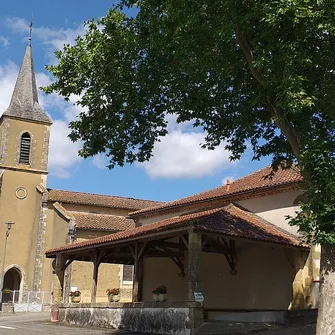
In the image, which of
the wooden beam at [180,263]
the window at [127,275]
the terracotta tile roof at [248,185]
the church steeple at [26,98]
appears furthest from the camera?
the church steeple at [26,98]

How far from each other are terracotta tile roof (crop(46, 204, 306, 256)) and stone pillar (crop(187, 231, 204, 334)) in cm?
37

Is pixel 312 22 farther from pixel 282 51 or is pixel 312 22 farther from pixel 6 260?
pixel 6 260

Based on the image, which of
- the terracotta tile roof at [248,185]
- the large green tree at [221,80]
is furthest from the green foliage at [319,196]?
the terracotta tile roof at [248,185]

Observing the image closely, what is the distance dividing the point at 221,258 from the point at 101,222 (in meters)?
13.6

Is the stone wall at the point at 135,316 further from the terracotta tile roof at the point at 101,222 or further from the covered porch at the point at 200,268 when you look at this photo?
the terracotta tile roof at the point at 101,222

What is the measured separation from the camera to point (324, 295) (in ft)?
27.4

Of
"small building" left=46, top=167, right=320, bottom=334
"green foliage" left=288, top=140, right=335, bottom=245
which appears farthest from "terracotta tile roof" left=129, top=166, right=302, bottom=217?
"green foliage" left=288, top=140, right=335, bottom=245

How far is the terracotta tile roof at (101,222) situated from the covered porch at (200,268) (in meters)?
8.63

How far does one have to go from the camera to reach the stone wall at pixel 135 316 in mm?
13273

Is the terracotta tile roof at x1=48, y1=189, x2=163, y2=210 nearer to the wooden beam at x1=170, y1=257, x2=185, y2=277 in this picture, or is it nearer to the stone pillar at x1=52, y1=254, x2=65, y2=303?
the stone pillar at x1=52, y1=254, x2=65, y2=303

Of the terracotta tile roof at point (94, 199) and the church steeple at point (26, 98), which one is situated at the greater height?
the church steeple at point (26, 98)

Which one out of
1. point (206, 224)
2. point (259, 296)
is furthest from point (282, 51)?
point (259, 296)

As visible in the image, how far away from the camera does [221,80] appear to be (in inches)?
430

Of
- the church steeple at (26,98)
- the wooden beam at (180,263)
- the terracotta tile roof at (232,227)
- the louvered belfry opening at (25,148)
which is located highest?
the church steeple at (26,98)
